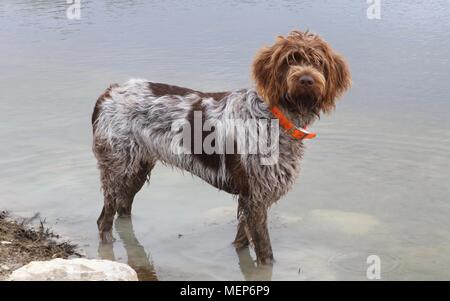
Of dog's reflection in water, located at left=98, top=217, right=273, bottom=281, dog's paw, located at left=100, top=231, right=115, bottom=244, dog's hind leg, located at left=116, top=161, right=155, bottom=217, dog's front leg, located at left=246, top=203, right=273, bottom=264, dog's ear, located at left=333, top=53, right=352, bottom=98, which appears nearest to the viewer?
dog's ear, located at left=333, top=53, right=352, bottom=98

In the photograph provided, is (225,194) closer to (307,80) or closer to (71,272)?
(307,80)

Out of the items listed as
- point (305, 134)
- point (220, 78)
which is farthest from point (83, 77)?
point (305, 134)

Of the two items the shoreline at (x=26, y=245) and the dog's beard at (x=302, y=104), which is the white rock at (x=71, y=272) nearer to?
the shoreline at (x=26, y=245)

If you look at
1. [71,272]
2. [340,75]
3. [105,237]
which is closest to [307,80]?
[340,75]

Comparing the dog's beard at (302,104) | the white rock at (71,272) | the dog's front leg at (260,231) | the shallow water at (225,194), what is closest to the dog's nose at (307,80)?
the dog's beard at (302,104)

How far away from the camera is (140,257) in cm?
716

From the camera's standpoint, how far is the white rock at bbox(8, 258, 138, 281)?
525 centimetres

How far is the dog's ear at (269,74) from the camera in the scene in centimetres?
600

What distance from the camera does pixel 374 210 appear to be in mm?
7895

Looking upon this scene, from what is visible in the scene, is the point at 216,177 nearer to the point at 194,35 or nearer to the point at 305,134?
the point at 305,134

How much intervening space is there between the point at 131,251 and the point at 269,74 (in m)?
2.44

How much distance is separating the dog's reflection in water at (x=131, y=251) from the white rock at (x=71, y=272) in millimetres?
1151

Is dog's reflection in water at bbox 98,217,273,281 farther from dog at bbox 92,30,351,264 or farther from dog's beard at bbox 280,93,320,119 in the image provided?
dog's beard at bbox 280,93,320,119

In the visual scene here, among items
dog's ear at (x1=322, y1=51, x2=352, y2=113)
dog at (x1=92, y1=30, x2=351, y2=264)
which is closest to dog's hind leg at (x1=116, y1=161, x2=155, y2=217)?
dog at (x1=92, y1=30, x2=351, y2=264)
